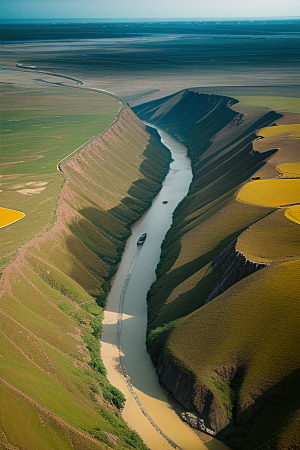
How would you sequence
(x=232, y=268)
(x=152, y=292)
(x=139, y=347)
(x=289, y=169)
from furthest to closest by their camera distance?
(x=289, y=169)
(x=152, y=292)
(x=232, y=268)
(x=139, y=347)

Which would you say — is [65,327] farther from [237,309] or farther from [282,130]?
[282,130]

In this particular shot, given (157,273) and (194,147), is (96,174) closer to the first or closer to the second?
(157,273)

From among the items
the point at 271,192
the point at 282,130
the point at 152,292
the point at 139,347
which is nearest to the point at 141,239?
the point at 152,292

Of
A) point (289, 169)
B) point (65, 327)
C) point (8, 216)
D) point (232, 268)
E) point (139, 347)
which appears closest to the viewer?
point (65, 327)

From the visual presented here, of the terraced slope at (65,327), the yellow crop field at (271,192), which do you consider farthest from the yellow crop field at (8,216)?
the yellow crop field at (271,192)

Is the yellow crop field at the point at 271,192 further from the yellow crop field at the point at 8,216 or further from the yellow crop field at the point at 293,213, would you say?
the yellow crop field at the point at 8,216

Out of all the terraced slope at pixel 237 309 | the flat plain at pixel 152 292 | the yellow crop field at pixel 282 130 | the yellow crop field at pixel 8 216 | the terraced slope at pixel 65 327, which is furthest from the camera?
the yellow crop field at pixel 282 130

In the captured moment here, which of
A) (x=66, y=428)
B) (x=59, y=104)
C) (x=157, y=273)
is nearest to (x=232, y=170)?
(x=157, y=273)
